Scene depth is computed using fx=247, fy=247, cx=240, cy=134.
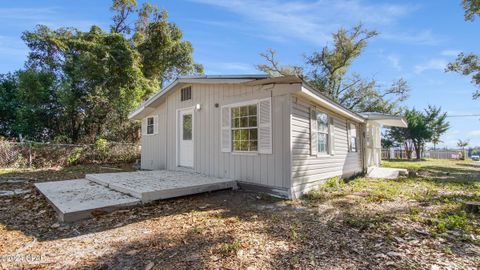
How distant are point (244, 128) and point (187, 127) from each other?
2605 millimetres

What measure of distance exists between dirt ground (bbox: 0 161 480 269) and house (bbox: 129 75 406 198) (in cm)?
86

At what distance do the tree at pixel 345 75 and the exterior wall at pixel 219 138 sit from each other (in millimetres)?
15393

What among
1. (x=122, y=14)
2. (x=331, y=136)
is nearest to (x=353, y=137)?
Result: (x=331, y=136)

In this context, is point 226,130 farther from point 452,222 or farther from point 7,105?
point 7,105

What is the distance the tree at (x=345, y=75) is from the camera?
897 inches

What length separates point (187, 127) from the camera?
8.10 metres

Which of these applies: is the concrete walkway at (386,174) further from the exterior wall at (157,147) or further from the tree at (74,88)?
the tree at (74,88)

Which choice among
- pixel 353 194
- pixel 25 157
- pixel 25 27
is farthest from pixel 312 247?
pixel 25 27

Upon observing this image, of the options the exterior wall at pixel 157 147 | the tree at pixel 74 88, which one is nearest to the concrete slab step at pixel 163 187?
the exterior wall at pixel 157 147

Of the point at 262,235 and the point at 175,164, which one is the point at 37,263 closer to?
the point at 262,235

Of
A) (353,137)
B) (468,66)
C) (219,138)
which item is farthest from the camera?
(468,66)

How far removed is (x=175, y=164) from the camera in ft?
27.7

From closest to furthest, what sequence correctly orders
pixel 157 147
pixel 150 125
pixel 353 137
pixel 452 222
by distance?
pixel 452 222 → pixel 157 147 → pixel 353 137 → pixel 150 125

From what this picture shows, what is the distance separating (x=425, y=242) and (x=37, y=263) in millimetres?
4498
